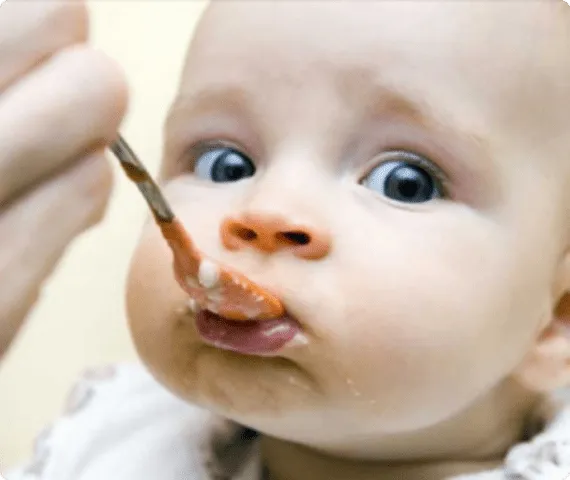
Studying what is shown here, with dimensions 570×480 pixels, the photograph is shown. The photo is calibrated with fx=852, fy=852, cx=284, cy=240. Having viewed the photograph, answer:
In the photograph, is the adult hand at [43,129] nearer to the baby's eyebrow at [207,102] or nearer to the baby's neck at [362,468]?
the baby's eyebrow at [207,102]

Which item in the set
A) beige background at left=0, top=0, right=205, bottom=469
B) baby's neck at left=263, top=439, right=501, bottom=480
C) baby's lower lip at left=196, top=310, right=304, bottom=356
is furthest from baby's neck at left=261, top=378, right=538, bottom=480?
beige background at left=0, top=0, right=205, bottom=469

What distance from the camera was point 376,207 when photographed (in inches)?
20.4

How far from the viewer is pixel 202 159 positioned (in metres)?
0.60

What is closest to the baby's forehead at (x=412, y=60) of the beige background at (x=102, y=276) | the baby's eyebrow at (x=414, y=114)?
the baby's eyebrow at (x=414, y=114)

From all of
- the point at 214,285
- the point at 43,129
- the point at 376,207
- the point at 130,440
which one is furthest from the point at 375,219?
the point at 130,440

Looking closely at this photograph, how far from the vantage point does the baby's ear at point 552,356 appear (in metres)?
0.60

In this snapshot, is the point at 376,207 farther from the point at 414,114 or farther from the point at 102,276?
the point at 102,276

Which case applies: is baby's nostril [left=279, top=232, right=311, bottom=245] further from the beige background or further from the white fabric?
the beige background

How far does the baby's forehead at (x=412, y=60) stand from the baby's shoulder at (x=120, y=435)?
0.29 meters

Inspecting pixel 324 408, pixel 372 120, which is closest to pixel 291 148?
pixel 372 120

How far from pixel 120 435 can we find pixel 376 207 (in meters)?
0.33

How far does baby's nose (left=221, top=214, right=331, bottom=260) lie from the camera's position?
47cm

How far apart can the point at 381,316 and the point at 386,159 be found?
11 cm

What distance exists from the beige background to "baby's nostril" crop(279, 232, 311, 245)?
49 cm
